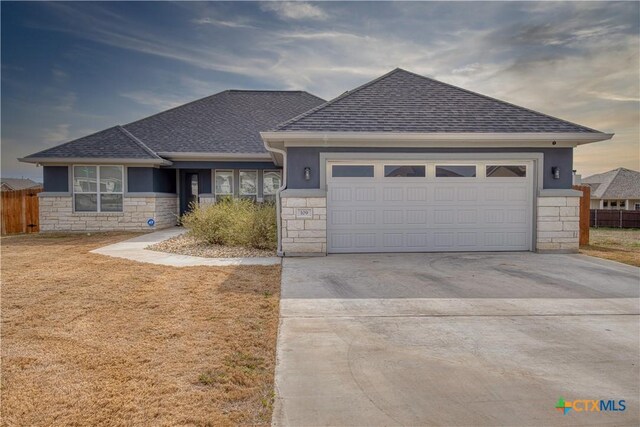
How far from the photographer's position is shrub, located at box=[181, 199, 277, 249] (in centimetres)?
988

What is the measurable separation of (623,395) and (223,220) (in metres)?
9.25

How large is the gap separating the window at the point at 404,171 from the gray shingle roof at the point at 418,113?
931 millimetres

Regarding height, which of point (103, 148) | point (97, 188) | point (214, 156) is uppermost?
point (103, 148)

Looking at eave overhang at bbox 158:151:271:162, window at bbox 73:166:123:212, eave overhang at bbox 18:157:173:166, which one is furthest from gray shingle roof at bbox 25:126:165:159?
eave overhang at bbox 158:151:271:162

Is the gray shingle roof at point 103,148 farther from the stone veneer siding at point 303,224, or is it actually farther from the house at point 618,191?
the house at point 618,191

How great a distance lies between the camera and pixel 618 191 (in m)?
34.1

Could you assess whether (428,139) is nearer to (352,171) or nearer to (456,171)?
(456,171)

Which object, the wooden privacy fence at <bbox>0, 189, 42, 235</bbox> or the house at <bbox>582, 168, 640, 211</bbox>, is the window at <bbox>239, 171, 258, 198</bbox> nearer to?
the wooden privacy fence at <bbox>0, 189, 42, 235</bbox>

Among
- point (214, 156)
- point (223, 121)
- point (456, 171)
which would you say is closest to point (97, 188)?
point (214, 156)

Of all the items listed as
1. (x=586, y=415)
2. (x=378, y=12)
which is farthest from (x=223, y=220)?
(x=586, y=415)

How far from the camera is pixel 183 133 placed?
16719 mm

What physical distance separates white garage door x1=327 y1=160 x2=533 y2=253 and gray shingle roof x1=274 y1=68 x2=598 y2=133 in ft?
2.92

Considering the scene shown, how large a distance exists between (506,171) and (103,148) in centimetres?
1426

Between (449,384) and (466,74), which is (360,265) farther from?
(466,74)
